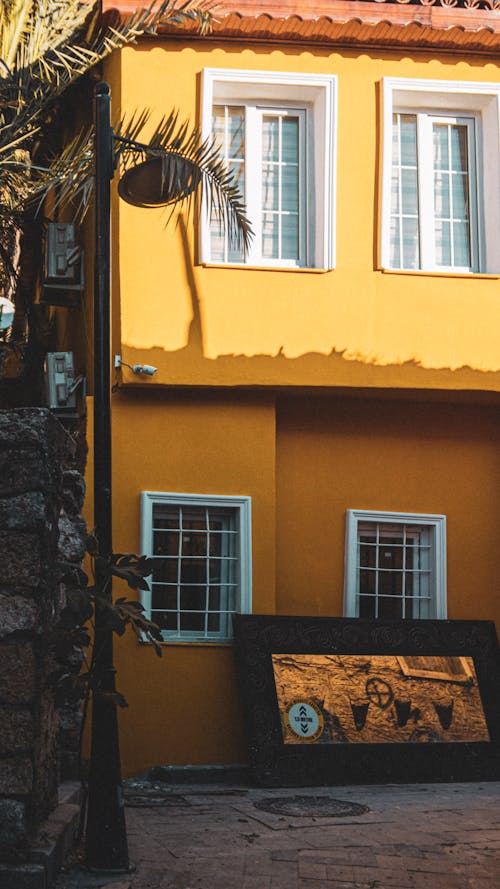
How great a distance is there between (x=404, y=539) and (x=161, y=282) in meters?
3.61

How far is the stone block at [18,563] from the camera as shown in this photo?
5625mm

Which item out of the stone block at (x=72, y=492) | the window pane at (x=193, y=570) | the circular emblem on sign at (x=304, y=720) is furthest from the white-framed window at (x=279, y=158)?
the stone block at (x=72, y=492)

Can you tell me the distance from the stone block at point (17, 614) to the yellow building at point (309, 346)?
17.5 ft

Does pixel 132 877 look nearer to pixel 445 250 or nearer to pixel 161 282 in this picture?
pixel 161 282

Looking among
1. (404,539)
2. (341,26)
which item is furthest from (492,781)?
(341,26)

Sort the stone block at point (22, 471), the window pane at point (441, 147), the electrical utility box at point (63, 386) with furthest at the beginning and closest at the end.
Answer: the window pane at point (441, 147) → the electrical utility box at point (63, 386) → the stone block at point (22, 471)

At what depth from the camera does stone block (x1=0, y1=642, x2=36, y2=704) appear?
5.58 metres

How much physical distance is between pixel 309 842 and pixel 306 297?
5.66m

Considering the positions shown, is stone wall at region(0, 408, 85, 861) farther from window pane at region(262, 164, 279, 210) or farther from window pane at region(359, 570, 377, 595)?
window pane at region(262, 164, 279, 210)

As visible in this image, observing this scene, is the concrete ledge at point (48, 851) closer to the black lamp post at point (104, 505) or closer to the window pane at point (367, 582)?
the black lamp post at point (104, 505)

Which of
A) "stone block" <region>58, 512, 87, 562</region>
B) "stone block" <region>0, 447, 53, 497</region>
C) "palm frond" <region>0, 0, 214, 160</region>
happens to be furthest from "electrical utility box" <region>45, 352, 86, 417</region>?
"stone block" <region>0, 447, 53, 497</region>

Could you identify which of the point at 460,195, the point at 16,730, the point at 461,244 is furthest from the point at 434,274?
the point at 16,730

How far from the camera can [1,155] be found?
1102 cm

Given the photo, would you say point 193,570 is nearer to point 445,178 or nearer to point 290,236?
→ point 290,236
